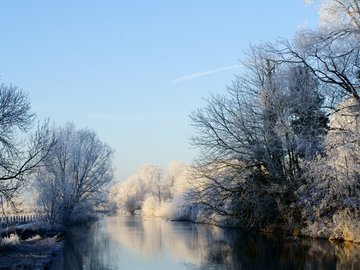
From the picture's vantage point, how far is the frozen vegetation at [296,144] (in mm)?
25141

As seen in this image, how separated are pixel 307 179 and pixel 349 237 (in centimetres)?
440

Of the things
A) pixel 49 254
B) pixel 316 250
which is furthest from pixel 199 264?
pixel 49 254

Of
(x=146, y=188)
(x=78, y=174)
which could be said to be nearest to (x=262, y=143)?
(x=78, y=174)

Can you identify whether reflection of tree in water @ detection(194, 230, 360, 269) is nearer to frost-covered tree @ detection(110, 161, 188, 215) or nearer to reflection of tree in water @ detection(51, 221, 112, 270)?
reflection of tree in water @ detection(51, 221, 112, 270)

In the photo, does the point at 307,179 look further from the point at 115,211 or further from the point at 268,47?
the point at 115,211

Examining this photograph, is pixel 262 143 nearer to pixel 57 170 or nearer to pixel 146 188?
pixel 57 170

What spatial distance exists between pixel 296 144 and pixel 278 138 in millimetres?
1628

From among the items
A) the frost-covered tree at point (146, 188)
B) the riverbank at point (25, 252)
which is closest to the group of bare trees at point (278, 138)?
the riverbank at point (25, 252)

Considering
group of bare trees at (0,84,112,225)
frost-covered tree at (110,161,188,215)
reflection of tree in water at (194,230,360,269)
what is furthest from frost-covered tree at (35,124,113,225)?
frost-covered tree at (110,161,188,215)

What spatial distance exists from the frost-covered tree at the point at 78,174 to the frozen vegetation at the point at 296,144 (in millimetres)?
16462

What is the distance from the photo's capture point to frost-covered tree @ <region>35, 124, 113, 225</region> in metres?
46.8

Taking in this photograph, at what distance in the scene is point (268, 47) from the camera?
96.6 ft

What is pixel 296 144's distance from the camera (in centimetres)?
3033

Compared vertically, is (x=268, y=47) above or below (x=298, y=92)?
above
